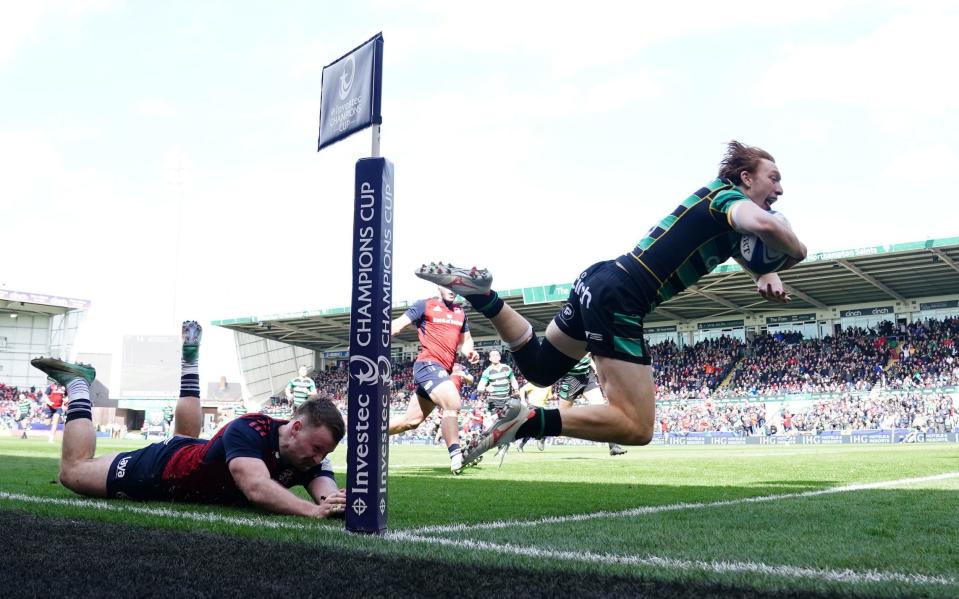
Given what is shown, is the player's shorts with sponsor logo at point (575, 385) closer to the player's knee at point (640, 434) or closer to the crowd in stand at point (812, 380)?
the player's knee at point (640, 434)

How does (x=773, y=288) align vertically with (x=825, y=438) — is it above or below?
above

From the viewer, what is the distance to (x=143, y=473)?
5.25 metres

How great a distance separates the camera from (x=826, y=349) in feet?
134

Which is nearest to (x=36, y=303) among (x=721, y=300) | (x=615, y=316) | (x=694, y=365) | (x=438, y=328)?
(x=694, y=365)

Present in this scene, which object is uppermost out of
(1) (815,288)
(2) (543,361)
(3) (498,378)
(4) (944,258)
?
(4) (944,258)

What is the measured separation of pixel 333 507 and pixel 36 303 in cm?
6578

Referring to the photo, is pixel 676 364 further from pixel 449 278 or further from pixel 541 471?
pixel 449 278

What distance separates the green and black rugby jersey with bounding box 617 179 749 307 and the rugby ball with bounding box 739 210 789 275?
0.46 ft

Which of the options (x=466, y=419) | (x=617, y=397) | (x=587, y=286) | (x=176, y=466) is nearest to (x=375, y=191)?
(x=587, y=286)

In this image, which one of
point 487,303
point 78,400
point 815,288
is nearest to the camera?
point 487,303

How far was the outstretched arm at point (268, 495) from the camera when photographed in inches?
171

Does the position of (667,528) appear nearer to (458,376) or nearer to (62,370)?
(62,370)

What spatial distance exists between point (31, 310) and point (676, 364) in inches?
1981

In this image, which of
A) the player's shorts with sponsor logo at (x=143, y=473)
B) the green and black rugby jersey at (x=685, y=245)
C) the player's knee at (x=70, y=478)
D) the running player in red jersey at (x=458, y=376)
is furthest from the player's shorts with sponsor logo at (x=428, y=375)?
the green and black rugby jersey at (x=685, y=245)
